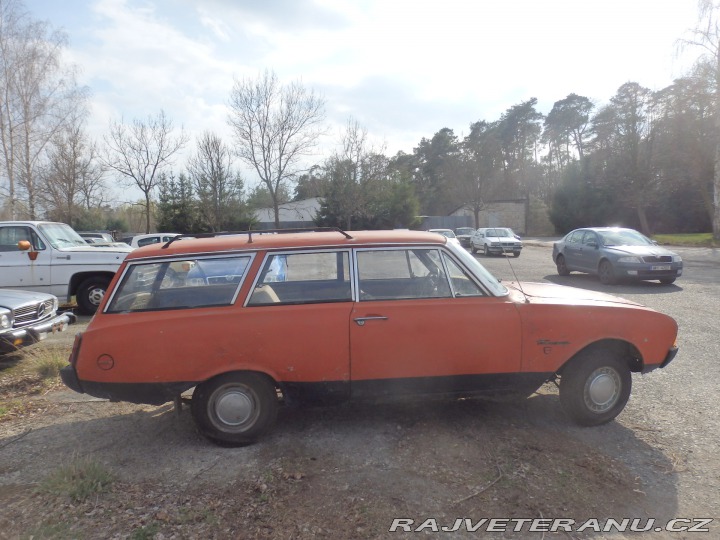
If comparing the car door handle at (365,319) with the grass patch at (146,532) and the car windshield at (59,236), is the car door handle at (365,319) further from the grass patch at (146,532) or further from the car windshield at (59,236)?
the car windshield at (59,236)

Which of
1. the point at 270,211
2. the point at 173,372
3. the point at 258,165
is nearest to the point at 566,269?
the point at 173,372

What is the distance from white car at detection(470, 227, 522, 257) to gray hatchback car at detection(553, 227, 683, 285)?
404 inches

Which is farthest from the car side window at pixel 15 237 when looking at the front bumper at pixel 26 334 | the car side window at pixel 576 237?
the car side window at pixel 576 237

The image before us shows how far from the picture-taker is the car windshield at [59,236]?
957 cm

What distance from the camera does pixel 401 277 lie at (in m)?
4.56

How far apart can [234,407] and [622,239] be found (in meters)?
12.7

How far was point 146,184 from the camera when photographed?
3056 centimetres

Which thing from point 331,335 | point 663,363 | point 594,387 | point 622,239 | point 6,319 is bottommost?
point 594,387

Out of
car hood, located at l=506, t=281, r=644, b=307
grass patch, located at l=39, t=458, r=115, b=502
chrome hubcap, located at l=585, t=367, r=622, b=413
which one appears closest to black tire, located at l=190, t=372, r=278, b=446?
grass patch, located at l=39, t=458, r=115, b=502

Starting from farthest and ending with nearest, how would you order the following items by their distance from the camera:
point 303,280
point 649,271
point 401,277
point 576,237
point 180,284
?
point 576,237 < point 649,271 < point 401,277 < point 303,280 < point 180,284

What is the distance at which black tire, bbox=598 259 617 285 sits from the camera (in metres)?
12.6

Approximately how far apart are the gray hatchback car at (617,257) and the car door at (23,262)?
1243cm

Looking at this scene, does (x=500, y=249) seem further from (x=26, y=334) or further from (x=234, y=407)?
(x=234, y=407)

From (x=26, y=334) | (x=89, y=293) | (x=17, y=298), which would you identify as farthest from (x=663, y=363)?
(x=89, y=293)
